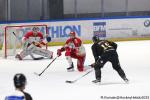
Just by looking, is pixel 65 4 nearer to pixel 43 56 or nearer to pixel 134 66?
pixel 43 56

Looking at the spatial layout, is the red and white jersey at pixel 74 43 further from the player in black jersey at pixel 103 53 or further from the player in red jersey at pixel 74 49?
the player in black jersey at pixel 103 53

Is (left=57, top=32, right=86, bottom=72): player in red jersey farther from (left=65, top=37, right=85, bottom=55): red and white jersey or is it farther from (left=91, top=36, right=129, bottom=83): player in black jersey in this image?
(left=91, top=36, right=129, bottom=83): player in black jersey

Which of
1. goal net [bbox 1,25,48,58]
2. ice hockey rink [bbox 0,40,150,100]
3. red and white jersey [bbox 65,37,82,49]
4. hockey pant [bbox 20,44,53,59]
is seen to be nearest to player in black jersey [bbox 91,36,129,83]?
ice hockey rink [bbox 0,40,150,100]

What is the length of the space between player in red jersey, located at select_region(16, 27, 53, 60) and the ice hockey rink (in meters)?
0.24

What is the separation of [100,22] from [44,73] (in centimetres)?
758

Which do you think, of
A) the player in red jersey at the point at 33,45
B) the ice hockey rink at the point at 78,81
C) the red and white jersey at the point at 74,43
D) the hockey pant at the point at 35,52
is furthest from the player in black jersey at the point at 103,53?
the hockey pant at the point at 35,52

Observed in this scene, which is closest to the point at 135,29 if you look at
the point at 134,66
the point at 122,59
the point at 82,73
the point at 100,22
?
the point at 100,22

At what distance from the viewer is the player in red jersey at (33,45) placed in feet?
49.5

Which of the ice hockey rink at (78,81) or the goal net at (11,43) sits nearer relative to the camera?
the ice hockey rink at (78,81)

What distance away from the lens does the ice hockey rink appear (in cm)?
892

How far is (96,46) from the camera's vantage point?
380 inches

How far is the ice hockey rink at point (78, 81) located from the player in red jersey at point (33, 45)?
0.24m

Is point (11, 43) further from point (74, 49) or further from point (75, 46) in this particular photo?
point (75, 46)

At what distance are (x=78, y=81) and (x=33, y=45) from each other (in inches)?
186
